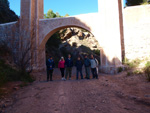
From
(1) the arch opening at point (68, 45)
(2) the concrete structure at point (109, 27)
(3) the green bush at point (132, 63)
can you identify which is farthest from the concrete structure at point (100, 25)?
(1) the arch opening at point (68, 45)

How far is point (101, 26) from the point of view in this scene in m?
9.86

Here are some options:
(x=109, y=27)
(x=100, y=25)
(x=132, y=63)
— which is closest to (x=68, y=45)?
(x=100, y=25)

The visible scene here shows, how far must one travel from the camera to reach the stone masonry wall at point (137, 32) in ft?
28.9

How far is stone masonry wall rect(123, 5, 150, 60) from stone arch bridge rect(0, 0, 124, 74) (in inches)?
18.4

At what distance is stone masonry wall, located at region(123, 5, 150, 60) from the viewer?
880 cm

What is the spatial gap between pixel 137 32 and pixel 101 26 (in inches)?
108

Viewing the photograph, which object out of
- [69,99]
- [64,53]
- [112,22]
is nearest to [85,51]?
[64,53]

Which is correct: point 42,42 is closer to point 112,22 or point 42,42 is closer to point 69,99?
point 112,22

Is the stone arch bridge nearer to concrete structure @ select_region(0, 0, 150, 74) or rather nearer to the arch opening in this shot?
concrete structure @ select_region(0, 0, 150, 74)

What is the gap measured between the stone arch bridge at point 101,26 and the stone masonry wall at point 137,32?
1.53 ft

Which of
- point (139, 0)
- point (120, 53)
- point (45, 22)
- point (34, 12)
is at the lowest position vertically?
point (120, 53)

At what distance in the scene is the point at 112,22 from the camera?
920cm

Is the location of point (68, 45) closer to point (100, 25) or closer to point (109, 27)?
point (100, 25)

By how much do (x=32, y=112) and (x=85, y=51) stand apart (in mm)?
19212
